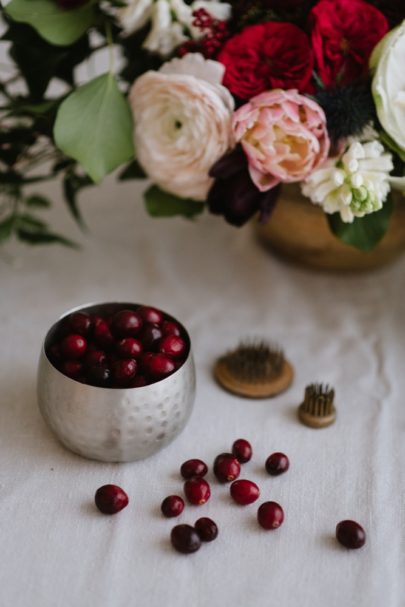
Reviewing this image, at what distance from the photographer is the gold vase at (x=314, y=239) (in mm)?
647

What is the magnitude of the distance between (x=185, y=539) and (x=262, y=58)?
352mm

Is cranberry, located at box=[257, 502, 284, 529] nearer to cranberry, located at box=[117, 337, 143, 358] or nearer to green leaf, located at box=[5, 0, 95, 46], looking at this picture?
cranberry, located at box=[117, 337, 143, 358]

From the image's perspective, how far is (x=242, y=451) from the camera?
0.52 meters

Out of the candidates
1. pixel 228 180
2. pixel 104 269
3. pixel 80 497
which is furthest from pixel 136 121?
pixel 80 497

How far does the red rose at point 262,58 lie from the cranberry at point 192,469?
27 centimetres

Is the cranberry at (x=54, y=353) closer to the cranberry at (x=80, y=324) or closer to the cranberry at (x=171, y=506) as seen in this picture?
the cranberry at (x=80, y=324)

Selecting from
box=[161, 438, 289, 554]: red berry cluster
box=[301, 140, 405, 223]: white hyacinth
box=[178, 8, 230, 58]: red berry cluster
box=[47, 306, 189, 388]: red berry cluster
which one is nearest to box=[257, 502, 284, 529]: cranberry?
box=[161, 438, 289, 554]: red berry cluster

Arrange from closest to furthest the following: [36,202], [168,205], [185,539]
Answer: [185,539], [168,205], [36,202]

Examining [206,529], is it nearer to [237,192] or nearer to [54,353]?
[54,353]

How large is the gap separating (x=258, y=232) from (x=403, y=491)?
32 cm

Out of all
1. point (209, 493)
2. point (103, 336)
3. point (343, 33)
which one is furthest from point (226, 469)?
point (343, 33)

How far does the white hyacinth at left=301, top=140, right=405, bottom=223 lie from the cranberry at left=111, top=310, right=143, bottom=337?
17cm

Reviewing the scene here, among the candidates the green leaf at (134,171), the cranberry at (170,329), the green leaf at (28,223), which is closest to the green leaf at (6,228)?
the green leaf at (28,223)

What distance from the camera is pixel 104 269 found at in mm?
750
